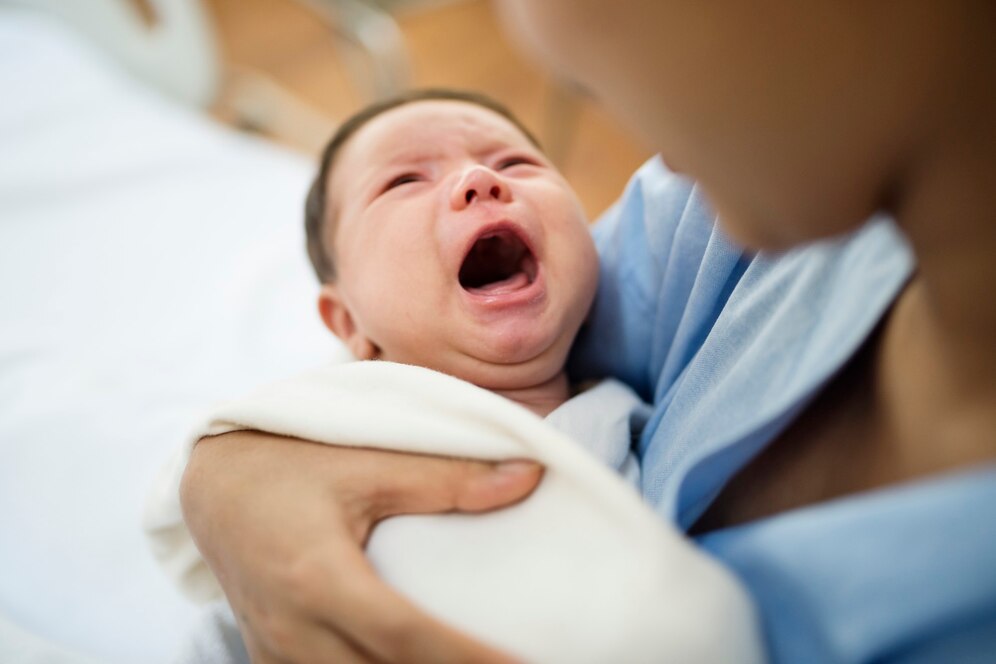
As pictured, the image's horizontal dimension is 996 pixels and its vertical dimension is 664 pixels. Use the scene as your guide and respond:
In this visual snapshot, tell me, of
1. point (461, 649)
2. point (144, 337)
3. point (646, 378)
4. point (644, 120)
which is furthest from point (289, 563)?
point (144, 337)

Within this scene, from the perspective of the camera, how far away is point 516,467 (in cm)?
51

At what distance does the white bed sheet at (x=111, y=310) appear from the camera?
835 millimetres

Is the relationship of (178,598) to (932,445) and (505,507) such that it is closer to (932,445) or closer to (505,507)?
(505,507)

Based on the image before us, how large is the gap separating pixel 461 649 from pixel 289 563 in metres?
0.13

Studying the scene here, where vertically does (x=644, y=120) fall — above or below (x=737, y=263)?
above

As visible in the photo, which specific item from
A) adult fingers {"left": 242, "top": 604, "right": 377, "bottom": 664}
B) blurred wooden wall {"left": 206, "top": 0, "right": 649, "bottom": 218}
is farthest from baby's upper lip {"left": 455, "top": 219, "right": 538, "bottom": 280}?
blurred wooden wall {"left": 206, "top": 0, "right": 649, "bottom": 218}

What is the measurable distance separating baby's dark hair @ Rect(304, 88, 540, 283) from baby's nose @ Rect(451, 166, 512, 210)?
0.18 m

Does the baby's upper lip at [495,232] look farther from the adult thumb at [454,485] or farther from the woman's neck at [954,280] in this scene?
the woman's neck at [954,280]

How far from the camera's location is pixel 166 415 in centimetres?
101

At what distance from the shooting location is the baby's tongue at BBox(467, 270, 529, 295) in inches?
28.9

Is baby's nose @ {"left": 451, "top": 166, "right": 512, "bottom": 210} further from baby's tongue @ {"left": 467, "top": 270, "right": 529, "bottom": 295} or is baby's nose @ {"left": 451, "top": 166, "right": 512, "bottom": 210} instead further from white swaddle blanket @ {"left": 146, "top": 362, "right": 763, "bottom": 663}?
white swaddle blanket @ {"left": 146, "top": 362, "right": 763, "bottom": 663}

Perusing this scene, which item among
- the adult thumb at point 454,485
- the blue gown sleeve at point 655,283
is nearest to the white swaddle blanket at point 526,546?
the adult thumb at point 454,485

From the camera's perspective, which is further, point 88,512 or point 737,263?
point 88,512

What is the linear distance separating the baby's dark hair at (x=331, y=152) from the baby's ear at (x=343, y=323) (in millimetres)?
38
